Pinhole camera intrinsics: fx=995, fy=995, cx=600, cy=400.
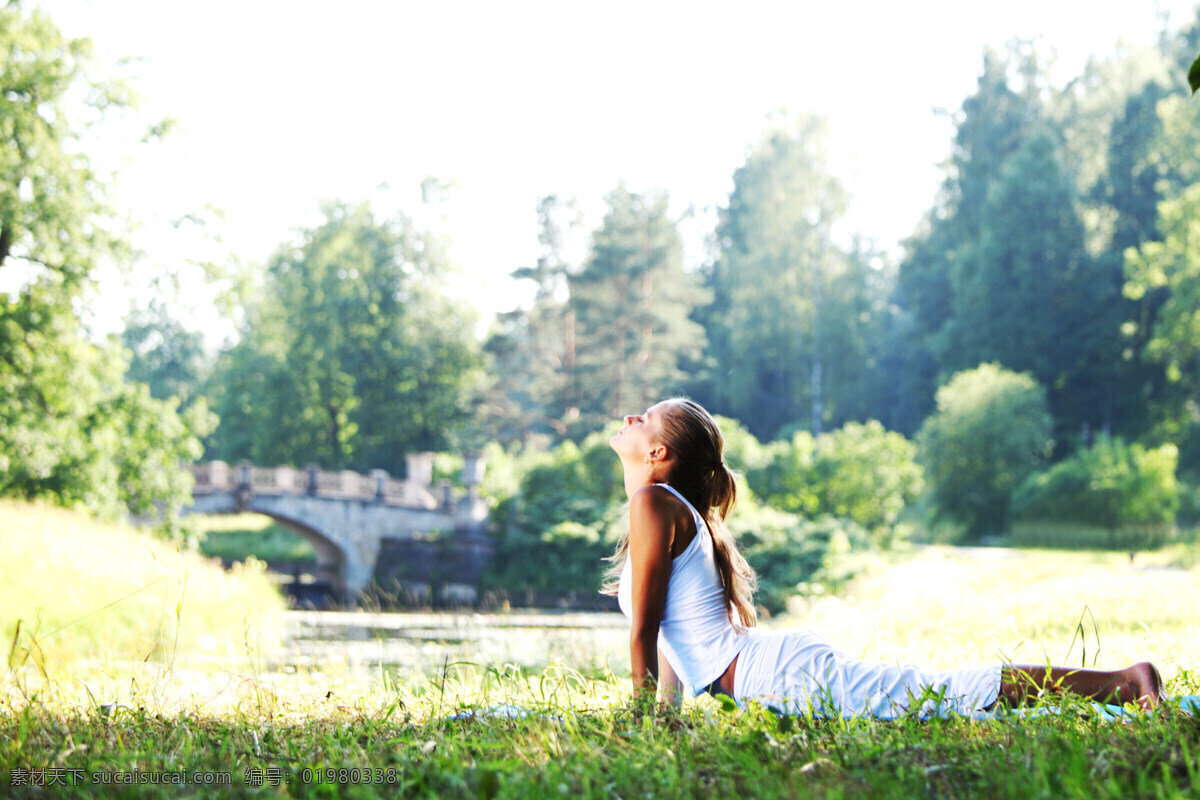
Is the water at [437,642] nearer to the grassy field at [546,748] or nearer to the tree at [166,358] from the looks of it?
the grassy field at [546,748]

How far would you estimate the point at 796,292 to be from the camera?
41.7 m

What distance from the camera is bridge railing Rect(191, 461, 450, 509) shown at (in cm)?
2416

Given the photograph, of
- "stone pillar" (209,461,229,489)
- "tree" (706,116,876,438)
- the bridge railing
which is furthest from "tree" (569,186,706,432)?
"stone pillar" (209,461,229,489)

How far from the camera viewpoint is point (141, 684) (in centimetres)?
455

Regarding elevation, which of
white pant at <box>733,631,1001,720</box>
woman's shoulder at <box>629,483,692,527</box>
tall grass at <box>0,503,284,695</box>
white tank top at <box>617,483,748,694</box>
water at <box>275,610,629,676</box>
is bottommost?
water at <box>275,610,629,676</box>

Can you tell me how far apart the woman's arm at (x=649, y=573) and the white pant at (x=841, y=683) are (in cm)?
30

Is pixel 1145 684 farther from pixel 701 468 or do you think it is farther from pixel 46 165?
pixel 46 165

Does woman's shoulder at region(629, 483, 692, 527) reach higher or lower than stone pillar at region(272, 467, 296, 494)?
lower

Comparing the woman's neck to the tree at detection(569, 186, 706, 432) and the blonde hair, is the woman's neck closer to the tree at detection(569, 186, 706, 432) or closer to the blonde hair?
the blonde hair

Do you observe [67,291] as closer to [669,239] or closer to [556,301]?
[556,301]

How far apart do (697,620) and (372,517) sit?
23508 mm

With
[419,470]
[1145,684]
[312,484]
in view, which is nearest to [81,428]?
[312,484]

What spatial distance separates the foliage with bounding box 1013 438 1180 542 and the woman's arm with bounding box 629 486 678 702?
21.8 m

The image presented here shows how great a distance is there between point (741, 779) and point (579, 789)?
0.39 meters
